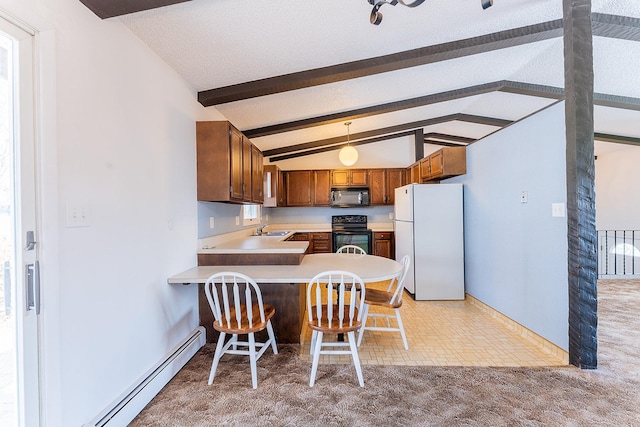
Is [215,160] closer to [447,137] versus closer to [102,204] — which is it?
[102,204]

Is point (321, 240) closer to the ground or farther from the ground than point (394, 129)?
closer to the ground

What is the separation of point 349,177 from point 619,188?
5820 mm

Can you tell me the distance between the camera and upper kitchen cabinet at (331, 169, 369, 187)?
597cm

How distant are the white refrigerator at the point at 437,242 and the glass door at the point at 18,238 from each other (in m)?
3.70

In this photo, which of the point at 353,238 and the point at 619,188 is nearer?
the point at 353,238

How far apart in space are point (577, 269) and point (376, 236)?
145 inches

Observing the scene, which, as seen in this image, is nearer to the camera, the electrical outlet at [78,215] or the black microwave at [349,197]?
the electrical outlet at [78,215]

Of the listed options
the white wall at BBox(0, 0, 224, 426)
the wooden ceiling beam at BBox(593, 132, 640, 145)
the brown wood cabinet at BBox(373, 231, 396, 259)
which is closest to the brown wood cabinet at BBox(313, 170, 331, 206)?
the brown wood cabinet at BBox(373, 231, 396, 259)

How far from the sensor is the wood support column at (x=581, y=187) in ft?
6.79

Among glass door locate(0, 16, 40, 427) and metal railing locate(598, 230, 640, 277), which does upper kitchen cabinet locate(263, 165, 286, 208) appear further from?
metal railing locate(598, 230, 640, 277)

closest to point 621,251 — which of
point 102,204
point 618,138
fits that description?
point 618,138

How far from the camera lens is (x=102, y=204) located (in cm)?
157

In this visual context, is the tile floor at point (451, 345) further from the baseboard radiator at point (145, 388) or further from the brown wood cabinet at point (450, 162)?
the brown wood cabinet at point (450, 162)

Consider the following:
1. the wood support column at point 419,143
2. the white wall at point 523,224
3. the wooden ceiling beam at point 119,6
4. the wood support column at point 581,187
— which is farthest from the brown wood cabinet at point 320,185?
the wooden ceiling beam at point 119,6
